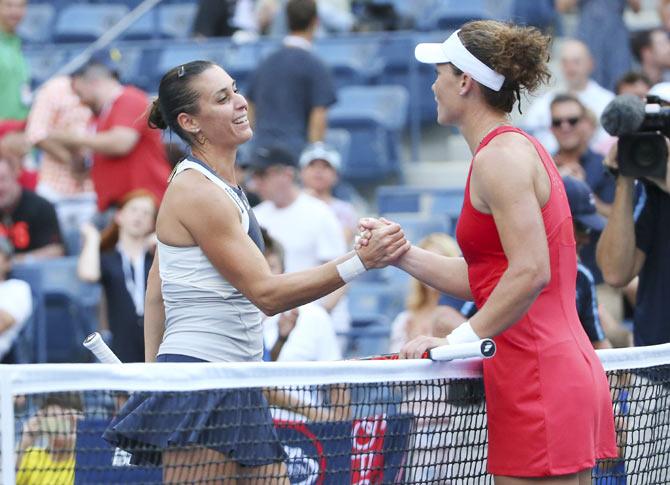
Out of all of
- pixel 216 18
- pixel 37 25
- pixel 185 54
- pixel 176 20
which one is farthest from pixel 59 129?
pixel 37 25

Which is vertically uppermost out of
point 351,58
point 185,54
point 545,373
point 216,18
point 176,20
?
point 176,20

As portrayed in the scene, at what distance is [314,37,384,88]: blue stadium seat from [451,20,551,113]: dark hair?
25.0ft

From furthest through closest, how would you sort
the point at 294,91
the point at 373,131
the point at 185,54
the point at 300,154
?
the point at 185,54, the point at 373,131, the point at 300,154, the point at 294,91

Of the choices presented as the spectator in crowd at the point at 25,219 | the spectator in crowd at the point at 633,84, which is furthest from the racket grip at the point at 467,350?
the spectator in crowd at the point at 25,219

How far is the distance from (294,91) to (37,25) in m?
5.24

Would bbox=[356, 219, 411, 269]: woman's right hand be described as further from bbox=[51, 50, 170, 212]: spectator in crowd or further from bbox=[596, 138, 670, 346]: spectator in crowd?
bbox=[51, 50, 170, 212]: spectator in crowd

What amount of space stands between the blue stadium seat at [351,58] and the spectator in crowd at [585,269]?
6.22 meters

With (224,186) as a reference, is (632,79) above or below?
above

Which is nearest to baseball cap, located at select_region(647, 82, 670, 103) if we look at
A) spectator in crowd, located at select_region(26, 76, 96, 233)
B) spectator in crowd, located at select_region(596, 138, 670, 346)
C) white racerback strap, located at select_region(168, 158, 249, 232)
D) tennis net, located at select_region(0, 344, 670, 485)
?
spectator in crowd, located at select_region(596, 138, 670, 346)

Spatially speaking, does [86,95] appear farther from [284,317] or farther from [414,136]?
[284,317]

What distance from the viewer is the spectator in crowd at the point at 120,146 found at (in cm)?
874

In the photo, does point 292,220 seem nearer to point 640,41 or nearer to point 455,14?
point 640,41

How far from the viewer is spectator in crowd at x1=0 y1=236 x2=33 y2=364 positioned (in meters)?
7.60

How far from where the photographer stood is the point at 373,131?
1038 cm
